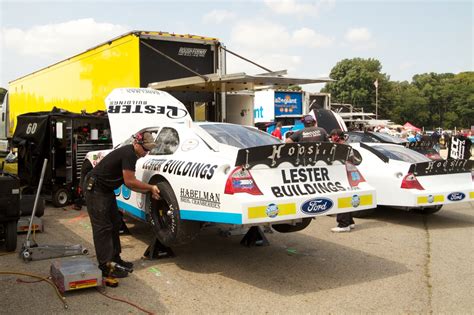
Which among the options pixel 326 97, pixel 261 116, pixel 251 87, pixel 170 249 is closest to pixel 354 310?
pixel 170 249

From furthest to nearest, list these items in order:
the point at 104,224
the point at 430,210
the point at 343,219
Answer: the point at 430,210
the point at 343,219
the point at 104,224

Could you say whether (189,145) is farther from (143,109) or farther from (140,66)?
(140,66)

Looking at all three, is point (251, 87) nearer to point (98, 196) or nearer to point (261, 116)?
point (98, 196)

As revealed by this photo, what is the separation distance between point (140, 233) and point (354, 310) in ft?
12.9

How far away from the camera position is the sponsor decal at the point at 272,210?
432 centimetres

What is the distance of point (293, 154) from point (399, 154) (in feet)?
14.2

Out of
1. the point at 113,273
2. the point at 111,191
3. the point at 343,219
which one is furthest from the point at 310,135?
the point at 113,273

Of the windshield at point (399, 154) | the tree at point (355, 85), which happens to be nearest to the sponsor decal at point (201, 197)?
the windshield at point (399, 154)

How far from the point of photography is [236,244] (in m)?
6.43

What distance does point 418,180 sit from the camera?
750cm

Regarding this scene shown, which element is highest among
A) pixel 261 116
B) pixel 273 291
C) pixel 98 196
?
pixel 261 116

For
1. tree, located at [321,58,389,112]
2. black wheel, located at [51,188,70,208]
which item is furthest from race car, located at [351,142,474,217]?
tree, located at [321,58,389,112]

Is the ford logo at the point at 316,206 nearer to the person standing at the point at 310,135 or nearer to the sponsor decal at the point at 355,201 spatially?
the sponsor decal at the point at 355,201

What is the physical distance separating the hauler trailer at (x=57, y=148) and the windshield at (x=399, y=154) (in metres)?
5.65
